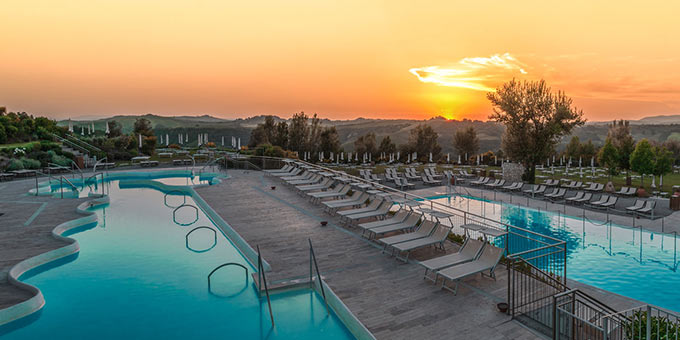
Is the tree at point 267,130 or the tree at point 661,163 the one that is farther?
the tree at point 267,130

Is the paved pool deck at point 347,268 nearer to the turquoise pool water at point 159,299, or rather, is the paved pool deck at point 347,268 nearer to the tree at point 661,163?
the turquoise pool water at point 159,299

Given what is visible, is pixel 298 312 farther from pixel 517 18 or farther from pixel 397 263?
pixel 517 18

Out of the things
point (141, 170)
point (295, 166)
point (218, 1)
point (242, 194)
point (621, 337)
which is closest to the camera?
point (621, 337)

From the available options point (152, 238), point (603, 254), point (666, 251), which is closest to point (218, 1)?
point (152, 238)

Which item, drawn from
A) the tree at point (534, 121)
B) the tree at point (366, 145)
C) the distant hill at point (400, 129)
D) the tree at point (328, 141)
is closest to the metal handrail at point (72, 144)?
the tree at point (328, 141)

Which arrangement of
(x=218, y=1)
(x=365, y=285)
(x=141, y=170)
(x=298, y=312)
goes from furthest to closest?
1. (x=141, y=170)
2. (x=218, y=1)
3. (x=365, y=285)
4. (x=298, y=312)

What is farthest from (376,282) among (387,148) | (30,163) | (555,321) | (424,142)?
(424,142)

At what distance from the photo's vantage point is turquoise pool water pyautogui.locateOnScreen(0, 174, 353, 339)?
605 centimetres

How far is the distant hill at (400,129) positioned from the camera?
277 ft

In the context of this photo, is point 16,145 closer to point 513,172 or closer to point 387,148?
point 513,172

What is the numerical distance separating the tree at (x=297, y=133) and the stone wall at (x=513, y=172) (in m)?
23.3

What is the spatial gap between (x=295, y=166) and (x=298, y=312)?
13.8m

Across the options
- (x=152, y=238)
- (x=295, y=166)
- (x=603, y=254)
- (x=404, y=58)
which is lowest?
(x=603, y=254)

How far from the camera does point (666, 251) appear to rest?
11461mm
